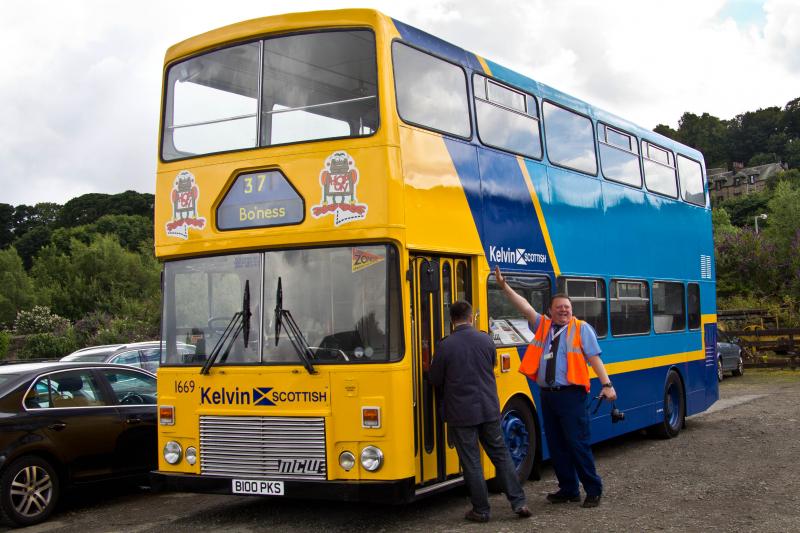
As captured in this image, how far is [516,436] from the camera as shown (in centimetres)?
989

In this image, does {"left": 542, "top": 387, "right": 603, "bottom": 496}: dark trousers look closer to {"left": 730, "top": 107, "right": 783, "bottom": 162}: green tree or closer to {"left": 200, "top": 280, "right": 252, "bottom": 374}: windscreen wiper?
{"left": 200, "top": 280, "right": 252, "bottom": 374}: windscreen wiper

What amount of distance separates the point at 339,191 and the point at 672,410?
8435mm

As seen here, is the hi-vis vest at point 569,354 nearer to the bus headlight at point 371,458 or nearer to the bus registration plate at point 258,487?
the bus headlight at point 371,458

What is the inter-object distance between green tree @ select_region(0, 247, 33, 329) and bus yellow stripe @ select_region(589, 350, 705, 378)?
56021 millimetres

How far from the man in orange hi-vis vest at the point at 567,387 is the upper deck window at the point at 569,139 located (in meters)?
3.04

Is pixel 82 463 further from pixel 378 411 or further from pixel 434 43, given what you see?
pixel 434 43

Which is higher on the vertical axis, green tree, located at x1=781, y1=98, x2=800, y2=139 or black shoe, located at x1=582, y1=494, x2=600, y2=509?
green tree, located at x1=781, y1=98, x2=800, y2=139

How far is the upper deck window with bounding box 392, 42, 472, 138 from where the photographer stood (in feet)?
27.7

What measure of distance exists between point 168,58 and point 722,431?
10.1 metres

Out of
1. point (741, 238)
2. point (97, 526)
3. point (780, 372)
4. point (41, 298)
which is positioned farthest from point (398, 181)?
point (41, 298)

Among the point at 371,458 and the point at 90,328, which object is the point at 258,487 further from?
the point at 90,328

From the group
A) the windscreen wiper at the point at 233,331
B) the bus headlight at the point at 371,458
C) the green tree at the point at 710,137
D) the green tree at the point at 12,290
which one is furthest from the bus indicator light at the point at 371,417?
the green tree at the point at 710,137

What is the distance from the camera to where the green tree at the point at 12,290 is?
63.2 m

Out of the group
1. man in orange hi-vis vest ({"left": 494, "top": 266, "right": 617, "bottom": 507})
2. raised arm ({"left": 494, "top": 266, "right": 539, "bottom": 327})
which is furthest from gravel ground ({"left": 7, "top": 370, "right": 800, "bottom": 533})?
raised arm ({"left": 494, "top": 266, "right": 539, "bottom": 327})
